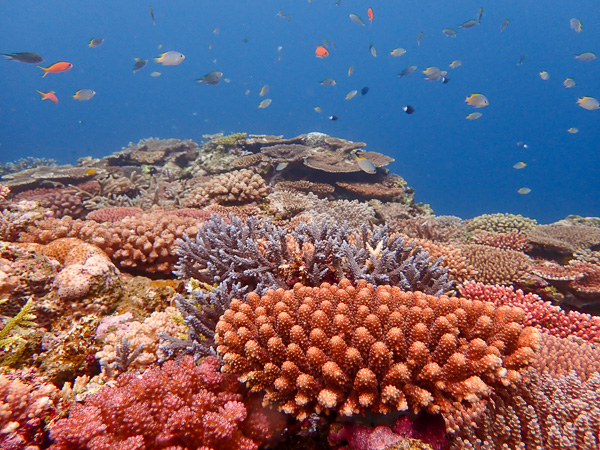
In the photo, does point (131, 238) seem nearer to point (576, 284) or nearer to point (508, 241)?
point (576, 284)

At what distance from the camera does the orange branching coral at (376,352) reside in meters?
1.64

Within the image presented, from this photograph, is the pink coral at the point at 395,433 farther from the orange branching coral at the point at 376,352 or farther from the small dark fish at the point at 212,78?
the small dark fish at the point at 212,78

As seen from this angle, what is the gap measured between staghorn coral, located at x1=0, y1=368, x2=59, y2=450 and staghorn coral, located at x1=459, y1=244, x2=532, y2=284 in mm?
5626

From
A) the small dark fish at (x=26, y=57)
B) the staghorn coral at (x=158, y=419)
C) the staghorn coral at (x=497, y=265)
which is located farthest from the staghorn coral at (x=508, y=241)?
the small dark fish at (x=26, y=57)

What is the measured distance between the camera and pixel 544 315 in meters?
3.53

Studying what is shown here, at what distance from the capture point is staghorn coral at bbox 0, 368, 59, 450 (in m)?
1.68

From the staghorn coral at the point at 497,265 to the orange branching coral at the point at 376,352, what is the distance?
11.5 ft

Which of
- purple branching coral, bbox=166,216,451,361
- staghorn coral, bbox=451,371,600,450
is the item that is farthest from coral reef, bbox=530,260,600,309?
staghorn coral, bbox=451,371,600,450

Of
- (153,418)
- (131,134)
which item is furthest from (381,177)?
(131,134)

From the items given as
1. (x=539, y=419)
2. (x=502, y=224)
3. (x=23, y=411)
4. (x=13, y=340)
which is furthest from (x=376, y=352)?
(x=502, y=224)

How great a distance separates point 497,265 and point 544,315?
1.55 metres

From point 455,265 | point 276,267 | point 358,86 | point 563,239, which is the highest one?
point 358,86

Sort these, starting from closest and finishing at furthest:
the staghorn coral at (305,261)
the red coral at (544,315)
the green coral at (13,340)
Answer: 1. the green coral at (13,340)
2. the staghorn coral at (305,261)
3. the red coral at (544,315)

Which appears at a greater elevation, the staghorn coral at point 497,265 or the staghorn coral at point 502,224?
the staghorn coral at point 502,224
